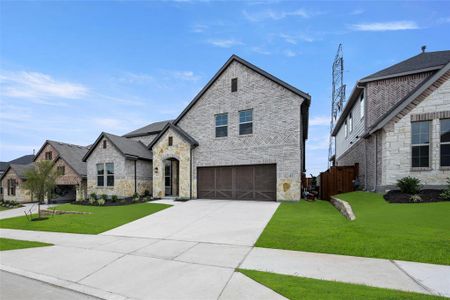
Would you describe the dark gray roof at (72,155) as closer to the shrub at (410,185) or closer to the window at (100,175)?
the window at (100,175)

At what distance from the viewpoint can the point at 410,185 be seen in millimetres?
11172

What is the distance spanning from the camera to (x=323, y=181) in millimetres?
18062

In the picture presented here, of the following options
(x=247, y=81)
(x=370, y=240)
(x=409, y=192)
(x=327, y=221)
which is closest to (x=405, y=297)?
(x=370, y=240)

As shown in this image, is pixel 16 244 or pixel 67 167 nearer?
pixel 16 244

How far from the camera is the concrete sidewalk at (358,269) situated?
181 inches

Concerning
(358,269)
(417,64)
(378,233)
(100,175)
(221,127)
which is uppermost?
(417,64)

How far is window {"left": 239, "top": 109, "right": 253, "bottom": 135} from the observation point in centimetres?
1775

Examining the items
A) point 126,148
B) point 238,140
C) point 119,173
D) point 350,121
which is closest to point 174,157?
point 238,140

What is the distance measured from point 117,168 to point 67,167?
926 centimetres

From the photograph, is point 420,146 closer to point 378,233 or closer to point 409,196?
point 409,196

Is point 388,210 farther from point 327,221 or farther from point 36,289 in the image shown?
point 36,289

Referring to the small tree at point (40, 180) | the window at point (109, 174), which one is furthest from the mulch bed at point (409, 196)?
the window at point (109, 174)

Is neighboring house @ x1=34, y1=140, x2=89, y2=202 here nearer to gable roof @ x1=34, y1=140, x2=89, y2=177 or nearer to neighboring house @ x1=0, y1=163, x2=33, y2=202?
gable roof @ x1=34, y1=140, x2=89, y2=177

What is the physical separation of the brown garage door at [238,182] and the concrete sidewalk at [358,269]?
34.2 ft
